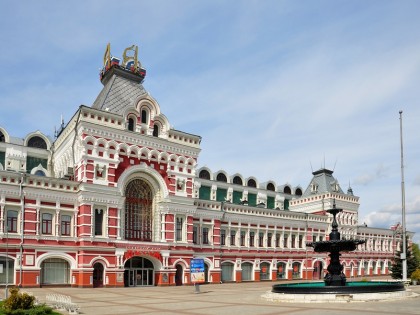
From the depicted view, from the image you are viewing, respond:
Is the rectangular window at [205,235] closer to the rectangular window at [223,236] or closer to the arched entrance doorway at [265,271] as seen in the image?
the rectangular window at [223,236]

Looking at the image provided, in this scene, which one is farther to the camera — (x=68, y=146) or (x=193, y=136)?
(x=193, y=136)

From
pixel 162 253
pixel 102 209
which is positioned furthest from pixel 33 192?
pixel 162 253

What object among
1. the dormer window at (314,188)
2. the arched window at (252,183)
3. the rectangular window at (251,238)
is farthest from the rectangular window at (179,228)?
the dormer window at (314,188)

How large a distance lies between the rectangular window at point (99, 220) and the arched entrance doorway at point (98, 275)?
120 inches

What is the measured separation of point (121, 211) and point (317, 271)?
35.2 meters

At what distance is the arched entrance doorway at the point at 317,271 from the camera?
68137 mm

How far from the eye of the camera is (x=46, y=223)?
4316 cm

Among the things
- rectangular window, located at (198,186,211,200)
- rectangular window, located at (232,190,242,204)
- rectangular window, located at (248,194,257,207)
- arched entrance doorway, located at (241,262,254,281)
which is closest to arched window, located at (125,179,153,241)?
rectangular window, located at (198,186,211,200)

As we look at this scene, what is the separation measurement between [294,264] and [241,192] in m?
12.7

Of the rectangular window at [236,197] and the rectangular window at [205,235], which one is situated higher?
the rectangular window at [236,197]

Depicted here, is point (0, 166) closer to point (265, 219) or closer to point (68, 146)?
point (68, 146)

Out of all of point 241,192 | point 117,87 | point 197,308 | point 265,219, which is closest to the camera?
point 197,308

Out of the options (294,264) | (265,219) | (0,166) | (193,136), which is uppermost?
(193,136)

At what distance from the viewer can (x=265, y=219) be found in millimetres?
62094
